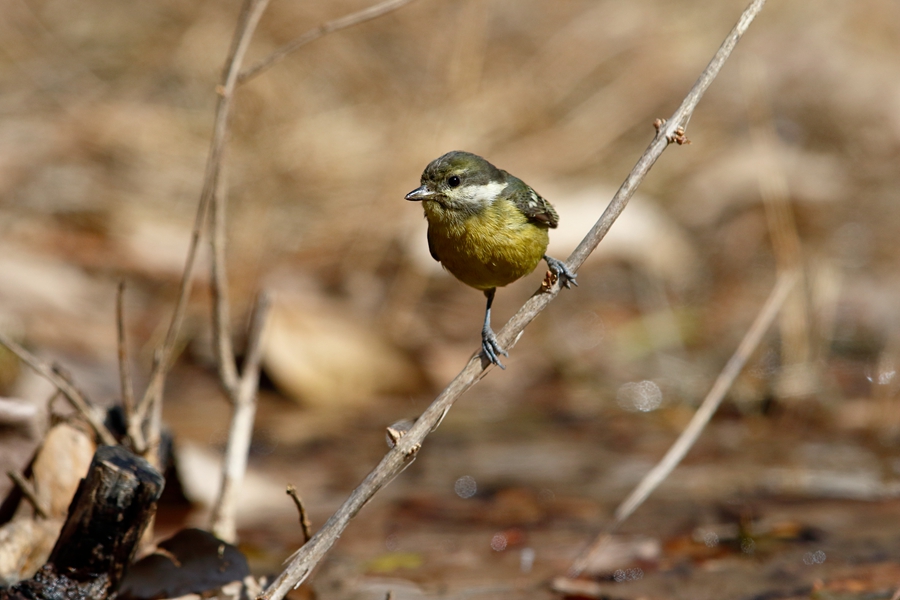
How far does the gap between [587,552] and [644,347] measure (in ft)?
11.5

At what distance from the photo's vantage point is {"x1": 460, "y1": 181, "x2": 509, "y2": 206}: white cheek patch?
3.61 m

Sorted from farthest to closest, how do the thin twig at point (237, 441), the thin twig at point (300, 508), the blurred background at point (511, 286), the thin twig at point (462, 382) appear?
the blurred background at point (511, 286) → the thin twig at point (237, 441) → the thin twig at point (300, 508) → the thin twig at point (462, 382)

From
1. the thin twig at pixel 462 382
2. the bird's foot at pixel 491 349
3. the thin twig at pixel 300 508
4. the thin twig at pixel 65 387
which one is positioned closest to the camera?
the thin twig at pixel 462 382

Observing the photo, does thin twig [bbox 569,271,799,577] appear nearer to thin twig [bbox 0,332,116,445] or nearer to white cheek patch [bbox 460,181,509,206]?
white cheek patch [bbox 460,181,509,206]

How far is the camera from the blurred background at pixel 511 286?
14.1ft

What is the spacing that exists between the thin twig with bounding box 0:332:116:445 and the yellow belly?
1.35 meters

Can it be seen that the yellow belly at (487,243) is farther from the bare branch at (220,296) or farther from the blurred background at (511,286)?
A: the blurred background at (511,286)

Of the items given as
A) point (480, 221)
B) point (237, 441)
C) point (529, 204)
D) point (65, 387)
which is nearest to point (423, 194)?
point (480, 221)

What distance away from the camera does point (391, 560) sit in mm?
3859

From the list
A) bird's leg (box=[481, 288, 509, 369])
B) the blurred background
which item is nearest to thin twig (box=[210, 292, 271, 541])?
the blurred background

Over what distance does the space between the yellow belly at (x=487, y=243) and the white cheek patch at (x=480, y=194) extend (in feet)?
0.16

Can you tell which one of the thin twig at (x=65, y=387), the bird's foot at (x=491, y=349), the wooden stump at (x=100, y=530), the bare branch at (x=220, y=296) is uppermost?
the bare branch at (x=220, y=296)

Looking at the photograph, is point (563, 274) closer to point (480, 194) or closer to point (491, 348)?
point (491, 348)

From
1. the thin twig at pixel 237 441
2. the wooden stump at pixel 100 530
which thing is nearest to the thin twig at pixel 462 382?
the wooden stump at pixel 100 530
